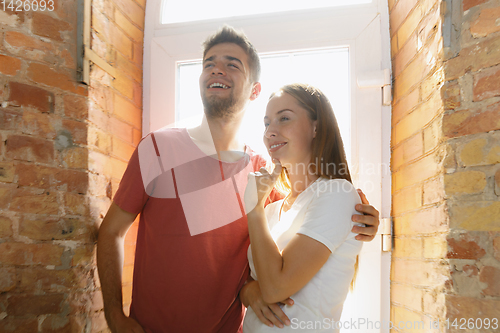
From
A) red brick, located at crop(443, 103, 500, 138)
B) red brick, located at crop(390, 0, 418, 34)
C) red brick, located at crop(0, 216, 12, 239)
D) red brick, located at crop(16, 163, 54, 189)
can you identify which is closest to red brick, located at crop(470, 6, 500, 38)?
red brick, located at crop(443, 103, 500, 138)

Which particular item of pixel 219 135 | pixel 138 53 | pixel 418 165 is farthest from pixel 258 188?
pixel 138 53

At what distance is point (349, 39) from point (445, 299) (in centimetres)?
117

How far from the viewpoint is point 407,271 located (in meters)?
1.39

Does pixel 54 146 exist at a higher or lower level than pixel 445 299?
higher

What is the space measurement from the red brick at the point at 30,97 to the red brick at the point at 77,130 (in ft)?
0.22

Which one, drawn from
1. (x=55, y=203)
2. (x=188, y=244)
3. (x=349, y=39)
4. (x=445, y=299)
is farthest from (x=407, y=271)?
(x=55, y=203)

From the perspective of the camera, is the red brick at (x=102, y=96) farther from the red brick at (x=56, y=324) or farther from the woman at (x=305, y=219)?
the red brick at (x=56, y=324)

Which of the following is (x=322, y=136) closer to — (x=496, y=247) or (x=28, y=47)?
(x=496, y=247)

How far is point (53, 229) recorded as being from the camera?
1236mm

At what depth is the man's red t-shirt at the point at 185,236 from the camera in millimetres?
1325

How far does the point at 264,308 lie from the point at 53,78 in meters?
1.09

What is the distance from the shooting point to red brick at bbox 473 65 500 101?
40.7 inches

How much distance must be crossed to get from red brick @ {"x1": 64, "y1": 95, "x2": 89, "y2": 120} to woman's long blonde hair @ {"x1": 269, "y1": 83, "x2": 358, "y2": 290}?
752 millimetres

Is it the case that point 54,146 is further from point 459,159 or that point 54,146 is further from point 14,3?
point 459,159
